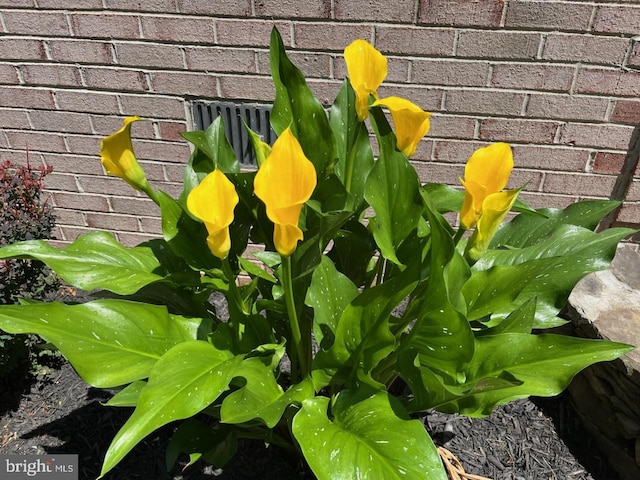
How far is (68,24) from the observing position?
1695mm

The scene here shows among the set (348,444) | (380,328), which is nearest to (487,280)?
(380,328)

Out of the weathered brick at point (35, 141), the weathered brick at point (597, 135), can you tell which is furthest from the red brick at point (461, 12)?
the weathered brick at point (35, 141)

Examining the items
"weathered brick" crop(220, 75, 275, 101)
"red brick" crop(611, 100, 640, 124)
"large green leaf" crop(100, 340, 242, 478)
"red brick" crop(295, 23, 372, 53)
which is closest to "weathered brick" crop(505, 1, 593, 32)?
"red brick" crop(611, 100, 640, 124)

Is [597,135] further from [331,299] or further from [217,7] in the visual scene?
[217,7]

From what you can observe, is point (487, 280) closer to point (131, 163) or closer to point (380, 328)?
point (380, 328)

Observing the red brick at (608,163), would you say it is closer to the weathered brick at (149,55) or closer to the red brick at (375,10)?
the red brick at (375,10)

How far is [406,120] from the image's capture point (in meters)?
0.95

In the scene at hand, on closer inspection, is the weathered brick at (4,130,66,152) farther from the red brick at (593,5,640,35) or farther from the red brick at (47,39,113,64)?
the red brick at (593,5,640,35)

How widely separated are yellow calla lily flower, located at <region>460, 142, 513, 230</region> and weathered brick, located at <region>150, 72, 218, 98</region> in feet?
3.93

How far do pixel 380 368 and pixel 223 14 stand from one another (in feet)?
3.99

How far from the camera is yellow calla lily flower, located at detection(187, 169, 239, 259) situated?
2.44ft

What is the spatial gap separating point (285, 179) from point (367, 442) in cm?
50

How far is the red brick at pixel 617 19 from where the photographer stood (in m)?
1.51

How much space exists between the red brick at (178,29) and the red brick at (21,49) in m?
0.40
